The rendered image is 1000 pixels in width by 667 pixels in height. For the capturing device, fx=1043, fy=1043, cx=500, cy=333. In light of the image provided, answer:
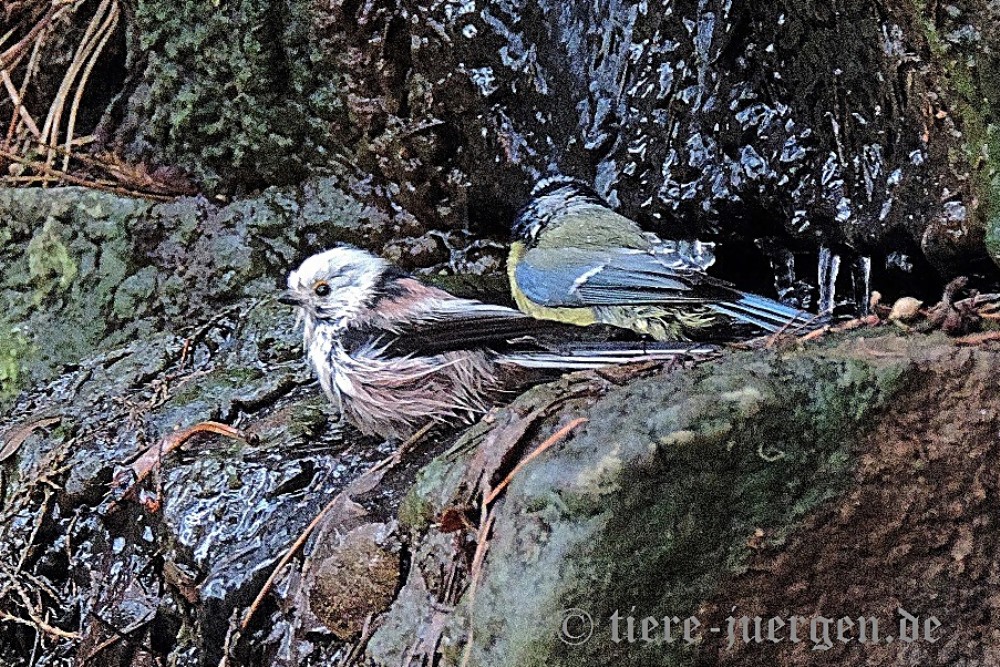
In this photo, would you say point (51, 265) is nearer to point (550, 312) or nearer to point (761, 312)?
point (550, 312)

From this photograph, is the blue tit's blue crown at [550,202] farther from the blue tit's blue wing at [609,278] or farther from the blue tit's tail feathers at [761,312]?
the blue tit's tail feathers at [761,312]

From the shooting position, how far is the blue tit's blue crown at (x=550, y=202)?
4.03m

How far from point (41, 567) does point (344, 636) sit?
61.5 inches

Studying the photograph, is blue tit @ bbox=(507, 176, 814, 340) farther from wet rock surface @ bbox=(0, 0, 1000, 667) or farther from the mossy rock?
the mossy rock

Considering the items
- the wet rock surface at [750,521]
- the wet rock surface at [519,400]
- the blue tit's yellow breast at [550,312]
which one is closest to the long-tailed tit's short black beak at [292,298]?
the wet rock surface at [519,400]

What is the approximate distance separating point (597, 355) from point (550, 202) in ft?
3.70

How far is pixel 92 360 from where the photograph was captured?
4.63 meters

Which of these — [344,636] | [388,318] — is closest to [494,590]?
[344,636]

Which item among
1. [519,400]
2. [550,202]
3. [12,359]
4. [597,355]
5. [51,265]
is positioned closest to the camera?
[519,400]

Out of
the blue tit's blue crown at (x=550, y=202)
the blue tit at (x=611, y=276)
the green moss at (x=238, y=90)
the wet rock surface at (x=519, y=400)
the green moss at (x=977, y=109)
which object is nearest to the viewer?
the wet rock surface at (x=519, y=400)

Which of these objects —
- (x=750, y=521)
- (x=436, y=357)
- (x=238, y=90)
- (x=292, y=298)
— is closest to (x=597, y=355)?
(x=436, y=357)

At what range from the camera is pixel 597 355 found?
3.10m

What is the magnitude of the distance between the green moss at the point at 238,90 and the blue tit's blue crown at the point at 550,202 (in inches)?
41.7

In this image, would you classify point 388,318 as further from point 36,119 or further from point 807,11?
point 36,119
